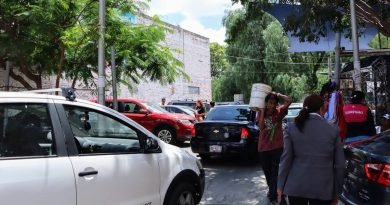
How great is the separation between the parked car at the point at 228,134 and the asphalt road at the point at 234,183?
16.3 inches

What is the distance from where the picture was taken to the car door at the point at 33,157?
3619 millimetres

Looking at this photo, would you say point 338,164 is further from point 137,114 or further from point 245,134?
point 137,114

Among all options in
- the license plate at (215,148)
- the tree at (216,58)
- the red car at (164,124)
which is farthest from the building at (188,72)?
the tree at (216,58)

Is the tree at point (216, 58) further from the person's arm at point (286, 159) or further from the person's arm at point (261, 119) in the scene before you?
the person's arm at point (286, 159)

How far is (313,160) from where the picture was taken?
409 centimetres

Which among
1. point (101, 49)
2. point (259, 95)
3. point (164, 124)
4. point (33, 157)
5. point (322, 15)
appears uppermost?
point (322, 15)

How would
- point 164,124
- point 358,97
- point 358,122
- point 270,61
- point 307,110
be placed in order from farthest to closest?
1. point 270,61
2. point 164,124
3. point 358,97
4. point 358,122
5. point 307,110

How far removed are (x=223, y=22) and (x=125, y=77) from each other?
2497 centimetres

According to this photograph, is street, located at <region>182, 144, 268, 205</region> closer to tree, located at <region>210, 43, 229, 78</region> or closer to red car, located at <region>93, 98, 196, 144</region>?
red car, located at <region>93, 98, 196, 144</region>

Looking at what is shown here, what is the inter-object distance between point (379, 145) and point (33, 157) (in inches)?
128

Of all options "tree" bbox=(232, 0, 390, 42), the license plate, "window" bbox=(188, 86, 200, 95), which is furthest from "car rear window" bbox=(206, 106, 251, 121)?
"window" bbox=(188, 86, 200, 95)

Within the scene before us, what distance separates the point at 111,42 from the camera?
9844 mm

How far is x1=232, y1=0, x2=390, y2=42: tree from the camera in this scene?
12.1 meters

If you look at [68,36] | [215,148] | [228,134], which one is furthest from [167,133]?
[68,36]
